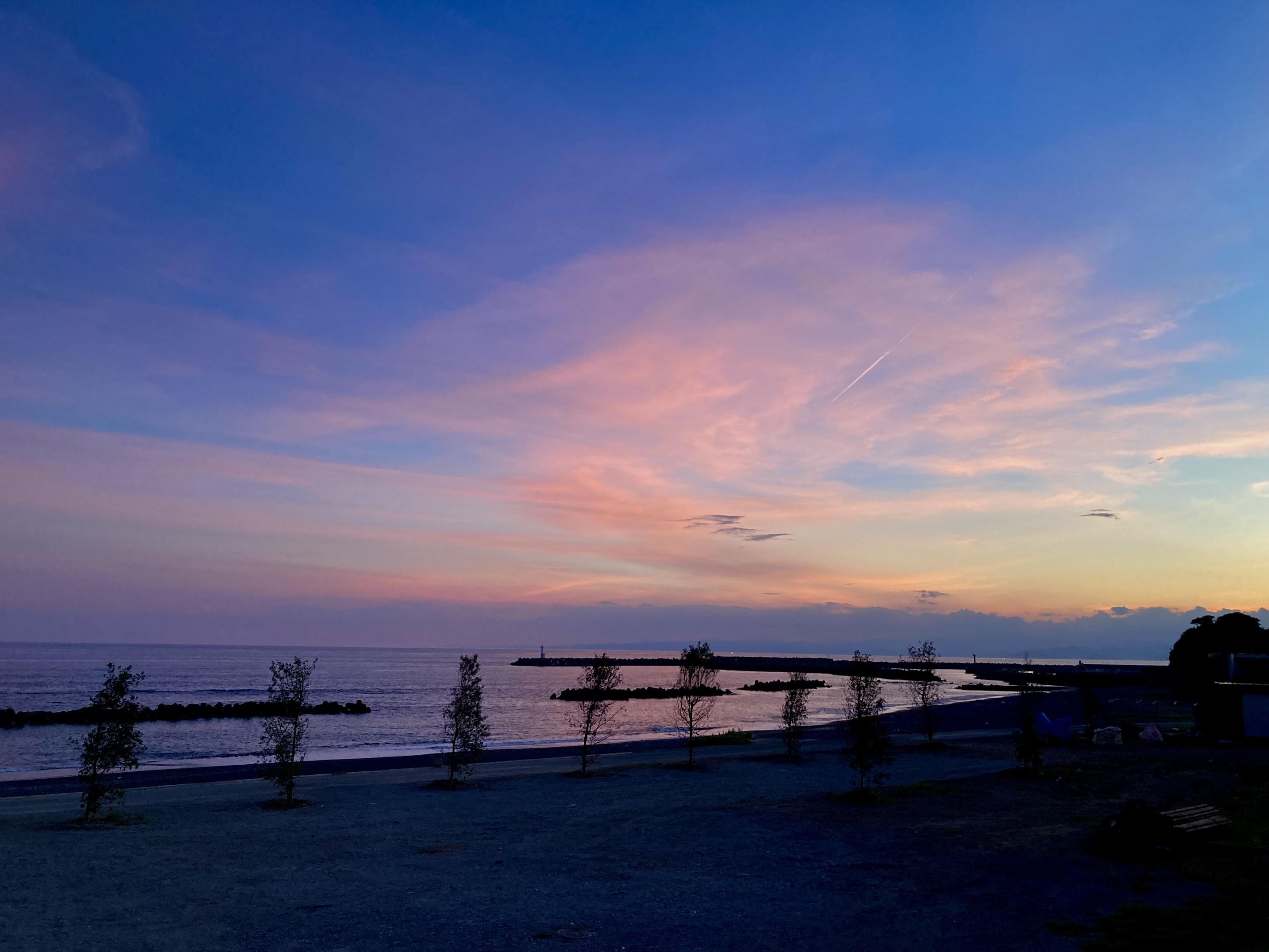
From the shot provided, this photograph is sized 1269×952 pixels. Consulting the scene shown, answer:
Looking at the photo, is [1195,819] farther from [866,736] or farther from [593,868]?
[593,868]

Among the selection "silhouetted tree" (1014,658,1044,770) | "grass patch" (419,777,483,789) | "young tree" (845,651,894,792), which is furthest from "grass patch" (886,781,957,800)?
"grass patch" (419,777,483,789)

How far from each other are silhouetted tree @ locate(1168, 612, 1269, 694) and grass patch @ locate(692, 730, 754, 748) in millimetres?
67989

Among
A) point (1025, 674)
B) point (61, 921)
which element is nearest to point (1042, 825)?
point (61, 921)

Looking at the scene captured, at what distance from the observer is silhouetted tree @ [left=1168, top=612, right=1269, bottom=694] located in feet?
328

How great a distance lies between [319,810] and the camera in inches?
959

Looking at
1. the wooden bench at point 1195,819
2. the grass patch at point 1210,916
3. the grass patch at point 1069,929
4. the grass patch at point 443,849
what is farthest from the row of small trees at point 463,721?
the grass patch at point 1069,929

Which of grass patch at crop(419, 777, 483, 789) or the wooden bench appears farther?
grass patch at crop(419, 777, 483, 789)

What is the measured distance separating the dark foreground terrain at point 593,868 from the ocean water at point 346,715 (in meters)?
22.3

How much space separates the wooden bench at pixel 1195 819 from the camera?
59.0 ft

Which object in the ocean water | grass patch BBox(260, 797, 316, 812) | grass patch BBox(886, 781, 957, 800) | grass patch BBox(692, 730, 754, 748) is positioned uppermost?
grass patch BBox(260, 797, 316, 812)

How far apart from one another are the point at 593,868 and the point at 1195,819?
14.5m

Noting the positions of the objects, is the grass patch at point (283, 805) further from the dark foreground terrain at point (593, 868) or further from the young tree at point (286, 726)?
the dark foreground terrain at point (593, 868)

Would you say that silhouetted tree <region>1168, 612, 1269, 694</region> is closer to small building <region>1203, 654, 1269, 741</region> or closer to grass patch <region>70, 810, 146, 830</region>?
small building <region>1203, 654, 1269, 741</region>

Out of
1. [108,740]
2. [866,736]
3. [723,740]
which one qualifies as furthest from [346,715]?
[866,736]
